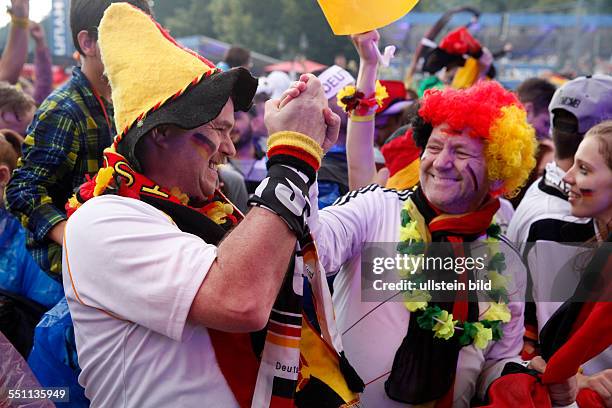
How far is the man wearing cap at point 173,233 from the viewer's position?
154 centimetres

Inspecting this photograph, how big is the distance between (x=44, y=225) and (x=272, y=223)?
1445mm

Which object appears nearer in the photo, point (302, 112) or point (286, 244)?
point (286, 244)

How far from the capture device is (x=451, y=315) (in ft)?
8.43

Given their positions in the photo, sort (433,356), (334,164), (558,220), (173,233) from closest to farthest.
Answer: (173,233)
(433,356)
(558,220)
(334,164)

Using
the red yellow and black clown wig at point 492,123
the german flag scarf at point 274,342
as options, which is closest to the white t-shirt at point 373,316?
the red yellow and black clown wig at point 492,123

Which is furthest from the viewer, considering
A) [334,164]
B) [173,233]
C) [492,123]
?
[334,164]

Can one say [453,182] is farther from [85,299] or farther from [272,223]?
[85,299]

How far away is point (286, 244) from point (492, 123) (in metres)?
1.55

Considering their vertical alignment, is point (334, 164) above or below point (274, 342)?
below

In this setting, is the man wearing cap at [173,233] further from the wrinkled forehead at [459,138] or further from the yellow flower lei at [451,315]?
the wrinkled forehead at [459,138]

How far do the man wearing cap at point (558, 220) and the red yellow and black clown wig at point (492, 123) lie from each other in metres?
0.30

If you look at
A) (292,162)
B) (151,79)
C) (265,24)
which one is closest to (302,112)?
(292,162)

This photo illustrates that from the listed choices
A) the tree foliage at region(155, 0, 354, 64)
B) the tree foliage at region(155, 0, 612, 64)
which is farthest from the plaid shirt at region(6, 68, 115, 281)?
the tree foliage at region(155, 0, 354, 64)

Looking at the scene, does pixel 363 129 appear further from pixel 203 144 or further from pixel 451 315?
pixel 203 144
